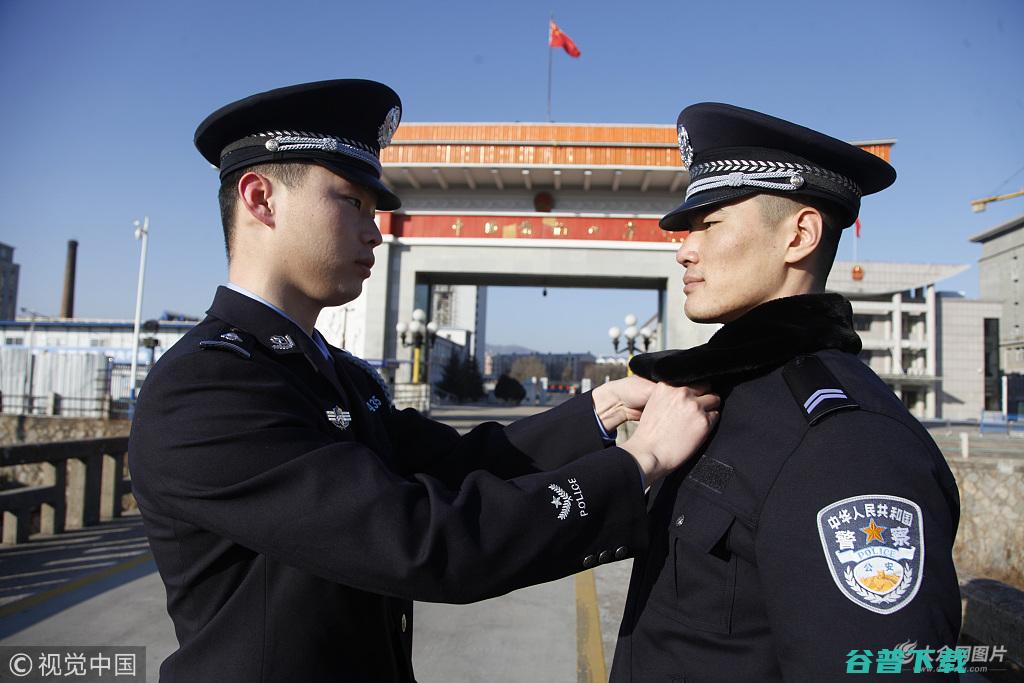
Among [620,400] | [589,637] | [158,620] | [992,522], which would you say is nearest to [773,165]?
[620,400]

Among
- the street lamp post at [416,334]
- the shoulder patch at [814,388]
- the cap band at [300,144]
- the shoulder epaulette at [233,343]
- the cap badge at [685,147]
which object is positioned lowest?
the shoulder patch at [814,388]

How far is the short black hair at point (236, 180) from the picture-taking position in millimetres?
1735

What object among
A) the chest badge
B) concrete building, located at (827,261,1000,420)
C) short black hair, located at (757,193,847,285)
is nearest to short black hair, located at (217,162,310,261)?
the chest badge

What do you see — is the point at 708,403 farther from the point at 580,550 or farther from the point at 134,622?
the point at 134,622

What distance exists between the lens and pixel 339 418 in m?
1.65

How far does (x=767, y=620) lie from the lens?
55.3 inches

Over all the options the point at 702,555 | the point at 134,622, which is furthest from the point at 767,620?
the point at 134,622

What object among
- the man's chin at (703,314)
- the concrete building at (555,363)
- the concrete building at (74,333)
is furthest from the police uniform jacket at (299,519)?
the concrete building at (555,363)

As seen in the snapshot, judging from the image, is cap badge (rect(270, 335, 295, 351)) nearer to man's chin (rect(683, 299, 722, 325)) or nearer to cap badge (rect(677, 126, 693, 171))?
man's chin (rect(683, 299, 722, 325))

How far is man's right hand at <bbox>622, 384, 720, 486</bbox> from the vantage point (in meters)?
1.49

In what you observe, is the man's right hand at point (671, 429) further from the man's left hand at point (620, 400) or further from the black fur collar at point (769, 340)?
the man's left hand at point (620, 400)

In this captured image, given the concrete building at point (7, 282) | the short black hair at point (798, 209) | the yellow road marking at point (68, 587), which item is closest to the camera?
the short black hair at point (798, 209)

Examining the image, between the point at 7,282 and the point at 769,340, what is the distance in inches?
4609

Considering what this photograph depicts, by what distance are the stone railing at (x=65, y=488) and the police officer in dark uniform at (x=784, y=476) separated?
6.55 metres
